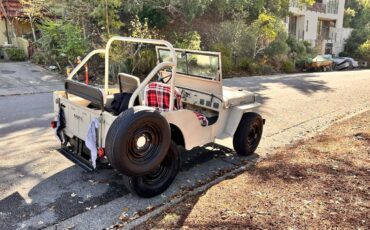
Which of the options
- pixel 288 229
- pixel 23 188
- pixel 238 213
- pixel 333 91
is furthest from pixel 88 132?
pixel 333 91

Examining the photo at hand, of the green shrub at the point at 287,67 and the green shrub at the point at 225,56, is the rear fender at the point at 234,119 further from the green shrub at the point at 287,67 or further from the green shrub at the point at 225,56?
the green shrub at the point at 287,67

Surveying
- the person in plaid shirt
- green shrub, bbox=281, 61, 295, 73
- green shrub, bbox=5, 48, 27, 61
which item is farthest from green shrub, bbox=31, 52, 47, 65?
green shrub, bbox=281, 61, 295, 73

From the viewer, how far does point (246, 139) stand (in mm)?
5641

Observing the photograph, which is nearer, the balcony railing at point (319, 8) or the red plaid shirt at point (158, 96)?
the red plaid shirt at point (158, 96)

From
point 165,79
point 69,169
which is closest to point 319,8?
point 165,79

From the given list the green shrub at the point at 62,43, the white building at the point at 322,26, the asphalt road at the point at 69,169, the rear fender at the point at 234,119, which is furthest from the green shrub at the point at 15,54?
the white building at the point at 322,26

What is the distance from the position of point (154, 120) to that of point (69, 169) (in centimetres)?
187

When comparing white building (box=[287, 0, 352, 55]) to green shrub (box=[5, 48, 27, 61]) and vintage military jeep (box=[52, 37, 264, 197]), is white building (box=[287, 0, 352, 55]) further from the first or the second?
vintage military jeep (box=[52, 37, 264, 197])

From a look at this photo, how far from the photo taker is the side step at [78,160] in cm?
434

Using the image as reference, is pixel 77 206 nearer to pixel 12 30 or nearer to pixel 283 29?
pixel 12 30

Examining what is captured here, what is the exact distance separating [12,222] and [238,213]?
2397 millimetres

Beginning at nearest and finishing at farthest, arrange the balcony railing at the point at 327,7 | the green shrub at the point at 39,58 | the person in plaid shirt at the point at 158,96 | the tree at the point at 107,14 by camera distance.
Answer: the person in plaid shirt at the point at 158,96
the tree at the point at 107,14
the green shrub at the point at 39,58
the balcony railing at the point at 327,7

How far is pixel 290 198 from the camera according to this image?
4.12 meters

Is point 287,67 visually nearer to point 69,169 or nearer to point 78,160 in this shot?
point 69,169
